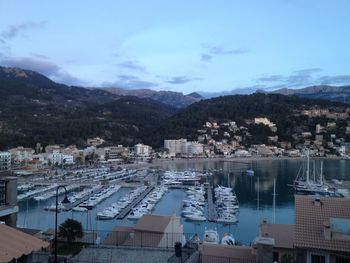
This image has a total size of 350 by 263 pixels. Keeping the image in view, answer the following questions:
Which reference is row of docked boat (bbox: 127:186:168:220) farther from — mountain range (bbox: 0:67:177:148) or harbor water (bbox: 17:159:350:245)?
mountain range (bbox: 0:67:177:148)

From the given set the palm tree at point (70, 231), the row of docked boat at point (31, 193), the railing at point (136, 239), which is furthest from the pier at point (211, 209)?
the palm tree at point (70, 231)

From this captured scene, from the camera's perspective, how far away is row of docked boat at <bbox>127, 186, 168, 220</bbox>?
27453 millimetres

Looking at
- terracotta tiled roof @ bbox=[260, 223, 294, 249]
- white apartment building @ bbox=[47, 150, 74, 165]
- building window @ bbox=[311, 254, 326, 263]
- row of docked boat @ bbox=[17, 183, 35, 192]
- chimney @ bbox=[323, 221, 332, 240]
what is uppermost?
chimney @ bbox=[323, 221, 332, 240]

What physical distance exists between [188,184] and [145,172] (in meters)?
14.5

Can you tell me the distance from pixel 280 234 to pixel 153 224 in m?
4.16

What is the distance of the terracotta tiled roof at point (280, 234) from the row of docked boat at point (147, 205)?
17.5m

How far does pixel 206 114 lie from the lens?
11244 centimetres

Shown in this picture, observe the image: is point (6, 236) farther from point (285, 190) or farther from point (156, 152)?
point (156, 152)

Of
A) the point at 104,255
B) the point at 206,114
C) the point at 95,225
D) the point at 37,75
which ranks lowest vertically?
the point at 95,225

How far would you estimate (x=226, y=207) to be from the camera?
1141 inches

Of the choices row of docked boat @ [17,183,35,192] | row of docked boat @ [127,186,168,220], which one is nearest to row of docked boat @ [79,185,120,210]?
row of docked boat @ [127,186,168,220]

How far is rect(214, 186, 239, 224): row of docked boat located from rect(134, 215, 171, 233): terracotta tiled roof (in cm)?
1306

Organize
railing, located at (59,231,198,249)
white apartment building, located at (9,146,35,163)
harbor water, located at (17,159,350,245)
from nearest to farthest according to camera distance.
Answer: railing, located at (59,231,198,249)
harbor water, located at (17,159,350,245)
white apartment building, located at (9,146,35,163)

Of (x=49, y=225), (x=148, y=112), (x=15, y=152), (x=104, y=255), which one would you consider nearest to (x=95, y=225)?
(x=49, y=225)
